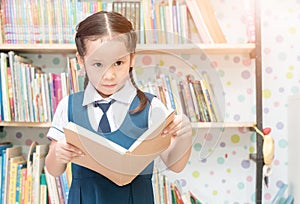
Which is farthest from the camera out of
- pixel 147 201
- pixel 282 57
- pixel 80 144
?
pixel 282 57

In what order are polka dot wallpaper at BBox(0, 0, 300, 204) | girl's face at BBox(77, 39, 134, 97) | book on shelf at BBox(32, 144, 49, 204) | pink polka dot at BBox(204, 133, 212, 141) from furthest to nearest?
polka dot wallpaper at BBox(0, 0, 300, 204) < book on shelf at BBox(32, 144, 49, 204) < pink polka dot at BBox(204, 133, 212, 141) < girl's face at BBox(77, 39, 134, 97)

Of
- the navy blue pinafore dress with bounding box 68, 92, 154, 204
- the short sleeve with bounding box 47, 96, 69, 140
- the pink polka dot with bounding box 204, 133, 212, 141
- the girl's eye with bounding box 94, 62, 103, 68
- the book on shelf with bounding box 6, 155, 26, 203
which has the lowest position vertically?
the book on shelf with bounding box 6, 155, 26, 203

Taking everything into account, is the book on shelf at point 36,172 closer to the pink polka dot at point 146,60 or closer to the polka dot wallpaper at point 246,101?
the polka dot wallpaper at point 246,101

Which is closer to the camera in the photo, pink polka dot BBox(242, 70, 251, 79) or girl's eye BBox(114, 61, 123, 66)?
girl's eye BBox(114, 61, 123, 66)

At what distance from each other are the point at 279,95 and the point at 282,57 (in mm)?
145

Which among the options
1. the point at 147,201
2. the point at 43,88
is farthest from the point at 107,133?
the point at 43,88

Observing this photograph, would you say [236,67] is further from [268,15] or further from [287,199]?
[287,199]

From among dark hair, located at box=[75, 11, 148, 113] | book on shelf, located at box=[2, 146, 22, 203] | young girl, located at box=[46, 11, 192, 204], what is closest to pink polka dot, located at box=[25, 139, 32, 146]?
book on shelf, located at box=[2, 146, 22, 203]

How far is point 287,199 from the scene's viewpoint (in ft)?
4.97

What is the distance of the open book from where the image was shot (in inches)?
32.9

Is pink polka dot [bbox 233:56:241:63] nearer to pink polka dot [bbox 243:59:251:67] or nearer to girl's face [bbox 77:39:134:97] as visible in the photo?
pink polka dot [bbox 243:59:251:67]

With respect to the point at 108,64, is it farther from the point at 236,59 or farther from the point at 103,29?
the point at 236,59

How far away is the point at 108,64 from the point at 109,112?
0.14 m

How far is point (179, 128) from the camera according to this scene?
2.92 feet
